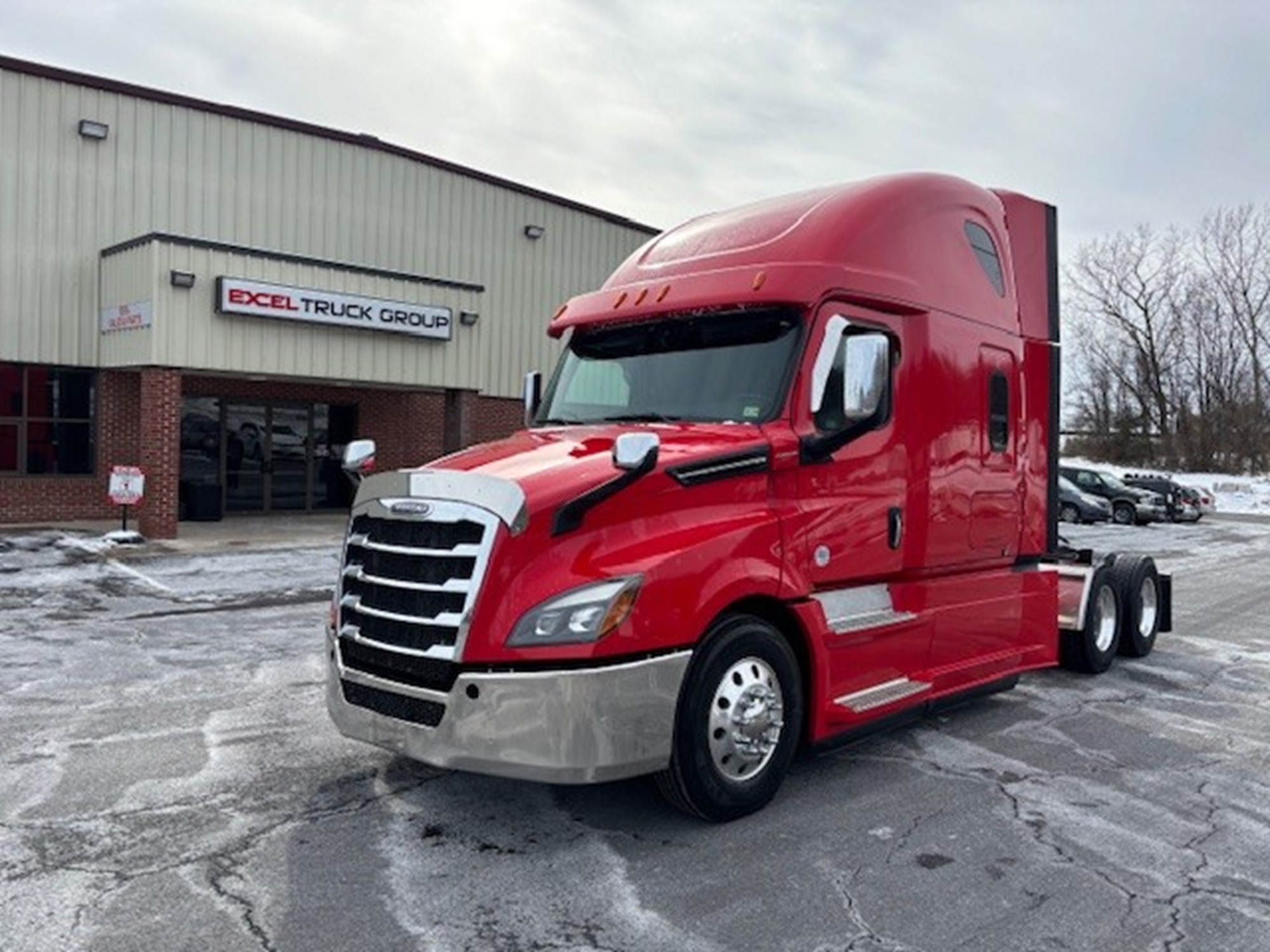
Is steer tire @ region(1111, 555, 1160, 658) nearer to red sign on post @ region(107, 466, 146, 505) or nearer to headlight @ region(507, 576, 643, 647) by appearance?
headlight @ region(507, 576, 643, 647)

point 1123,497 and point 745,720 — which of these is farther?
point 1123,497

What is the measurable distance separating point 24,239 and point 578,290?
12.3 metres

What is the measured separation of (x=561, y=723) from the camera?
14.2 ft

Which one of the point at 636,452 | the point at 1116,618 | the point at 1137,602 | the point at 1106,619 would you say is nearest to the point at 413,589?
the point at 636,452

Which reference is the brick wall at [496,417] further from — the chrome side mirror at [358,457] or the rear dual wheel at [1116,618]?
the chrome side mirror at [358,457]

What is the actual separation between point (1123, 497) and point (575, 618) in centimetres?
3058

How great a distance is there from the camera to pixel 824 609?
214 inches

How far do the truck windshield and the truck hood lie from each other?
0.15m

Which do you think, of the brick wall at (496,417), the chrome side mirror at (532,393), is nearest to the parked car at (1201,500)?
the brick wall at (496,417)

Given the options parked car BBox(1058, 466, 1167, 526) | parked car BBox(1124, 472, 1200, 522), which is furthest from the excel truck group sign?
parked car BBox(1124, 472, 1200, 522)

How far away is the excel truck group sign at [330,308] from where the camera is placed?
17.6 m

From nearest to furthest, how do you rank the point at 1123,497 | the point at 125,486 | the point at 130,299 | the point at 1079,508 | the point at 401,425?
the point at 125,486 < the point at 130,299 < the point at 401,425 < the point at 1079,508 < the point at 1123,497

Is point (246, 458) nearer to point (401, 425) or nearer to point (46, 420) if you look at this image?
point (401, 425)

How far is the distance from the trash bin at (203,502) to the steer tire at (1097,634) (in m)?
16.3
